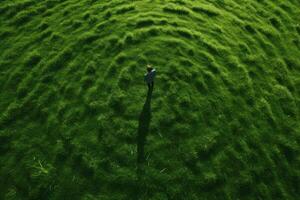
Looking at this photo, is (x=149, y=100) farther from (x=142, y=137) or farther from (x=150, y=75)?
(x=142, y=137)

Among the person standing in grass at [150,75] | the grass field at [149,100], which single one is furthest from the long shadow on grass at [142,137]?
the person standing in grass at [150,75]

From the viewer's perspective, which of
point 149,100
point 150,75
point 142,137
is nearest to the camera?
point 142,137

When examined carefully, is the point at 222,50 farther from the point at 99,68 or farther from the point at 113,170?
the point at 113,170

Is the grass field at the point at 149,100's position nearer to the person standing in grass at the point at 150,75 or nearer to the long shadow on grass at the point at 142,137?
the long shadow on grass at the point at 142,137

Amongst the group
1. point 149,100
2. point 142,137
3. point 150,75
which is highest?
point 150,75

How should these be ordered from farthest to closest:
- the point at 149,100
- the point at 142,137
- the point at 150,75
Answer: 1. the point at 149,100
2. the point at 150,75
3. the point at 142,137

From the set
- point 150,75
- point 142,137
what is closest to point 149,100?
point 150,75
